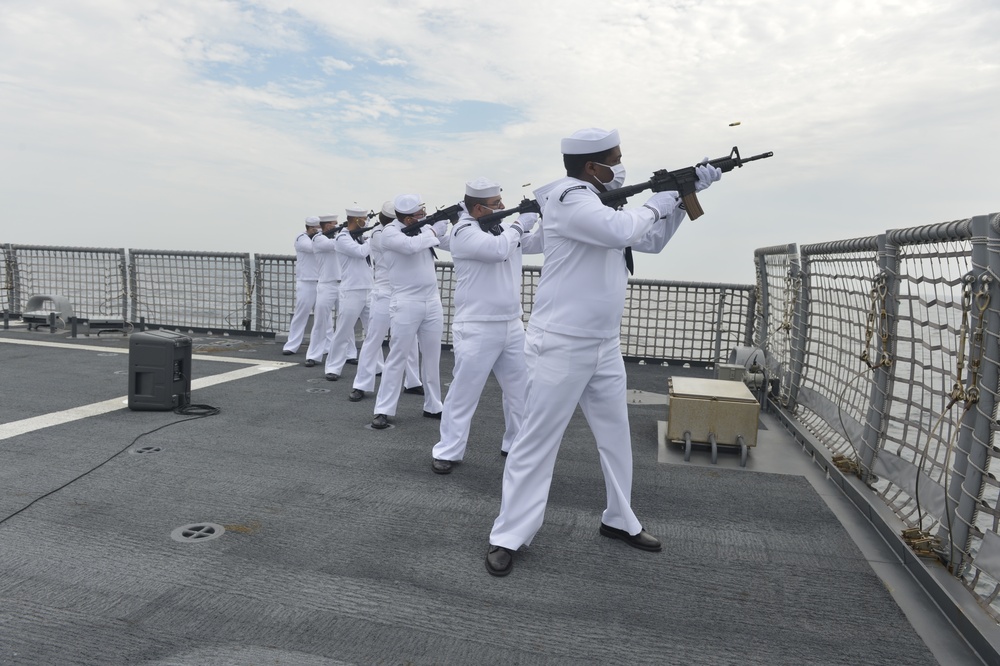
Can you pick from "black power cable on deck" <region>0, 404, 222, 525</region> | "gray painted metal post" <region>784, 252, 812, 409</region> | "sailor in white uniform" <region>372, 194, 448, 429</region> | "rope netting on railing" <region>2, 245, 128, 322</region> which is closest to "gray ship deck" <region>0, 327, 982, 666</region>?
"black power cable on deck" <region>0, 404, 222, 525</region>

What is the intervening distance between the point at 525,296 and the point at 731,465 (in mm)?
6496

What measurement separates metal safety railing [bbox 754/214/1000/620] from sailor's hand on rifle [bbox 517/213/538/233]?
2.20 m

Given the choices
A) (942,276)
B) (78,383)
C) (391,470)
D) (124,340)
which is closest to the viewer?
(942,276)

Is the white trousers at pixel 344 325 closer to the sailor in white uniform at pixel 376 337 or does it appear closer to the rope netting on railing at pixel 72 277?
the sailor in white uniform at pixel 376 337

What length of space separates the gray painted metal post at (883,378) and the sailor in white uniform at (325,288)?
7.06m

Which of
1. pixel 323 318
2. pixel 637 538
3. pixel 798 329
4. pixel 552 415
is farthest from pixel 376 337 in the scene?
pixel 637 538

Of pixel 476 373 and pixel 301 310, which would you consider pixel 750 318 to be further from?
pixel 301 310

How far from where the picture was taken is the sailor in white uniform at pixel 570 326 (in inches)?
132

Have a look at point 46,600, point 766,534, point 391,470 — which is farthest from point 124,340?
point 766,534

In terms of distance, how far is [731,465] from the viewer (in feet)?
17.0

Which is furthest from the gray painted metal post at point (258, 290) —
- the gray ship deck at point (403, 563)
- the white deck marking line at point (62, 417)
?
the gray ship deck at point (403, 563)

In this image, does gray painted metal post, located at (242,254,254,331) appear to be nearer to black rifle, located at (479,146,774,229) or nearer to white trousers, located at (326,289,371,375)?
white trousers, located at (326,289,371,375)

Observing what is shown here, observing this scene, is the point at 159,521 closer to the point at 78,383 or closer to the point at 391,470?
the point at 391,470

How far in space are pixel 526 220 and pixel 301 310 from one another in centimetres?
650
